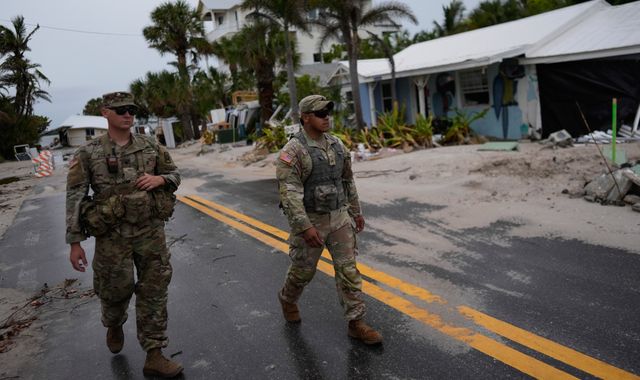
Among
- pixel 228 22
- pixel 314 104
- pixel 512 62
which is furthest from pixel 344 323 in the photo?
pixel 228 22

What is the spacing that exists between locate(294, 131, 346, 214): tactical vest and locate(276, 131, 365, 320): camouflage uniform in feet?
0.04

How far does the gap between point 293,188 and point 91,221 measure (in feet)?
4.22

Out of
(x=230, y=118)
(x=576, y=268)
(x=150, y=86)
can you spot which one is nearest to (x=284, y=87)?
(x=230, y=118)

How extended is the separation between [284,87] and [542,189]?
72.0ft

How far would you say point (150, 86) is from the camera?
1425 inches

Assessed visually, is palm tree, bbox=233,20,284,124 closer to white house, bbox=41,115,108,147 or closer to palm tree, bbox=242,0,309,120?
palm tree, bbox=242,0,309,120

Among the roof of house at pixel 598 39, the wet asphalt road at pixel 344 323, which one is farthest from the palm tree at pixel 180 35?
the wet asphalt road at pixel 344 323

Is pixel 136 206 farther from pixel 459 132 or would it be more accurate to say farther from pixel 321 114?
pixel 459 132

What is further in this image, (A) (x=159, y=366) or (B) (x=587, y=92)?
(B) (x=587, y=92)

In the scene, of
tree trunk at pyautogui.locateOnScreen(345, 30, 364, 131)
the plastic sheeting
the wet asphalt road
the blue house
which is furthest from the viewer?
tree trunk at pyautogui.locateOnScreen(345, 30, 364, 131)

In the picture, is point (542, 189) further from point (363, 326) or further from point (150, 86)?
point (150, 86)

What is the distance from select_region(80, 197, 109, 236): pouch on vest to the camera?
318 cm

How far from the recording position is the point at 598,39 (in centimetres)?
1312

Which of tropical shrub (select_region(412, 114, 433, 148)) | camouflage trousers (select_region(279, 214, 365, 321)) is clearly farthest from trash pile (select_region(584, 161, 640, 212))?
tropical shrub (select_region(412, 114, 433, 148))
